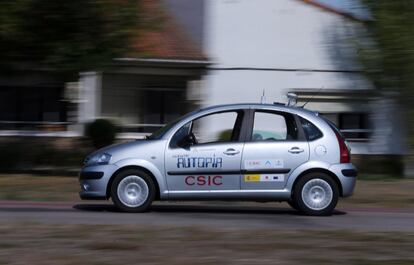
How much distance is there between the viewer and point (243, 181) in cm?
1218

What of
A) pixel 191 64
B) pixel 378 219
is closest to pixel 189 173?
pixel 378 219

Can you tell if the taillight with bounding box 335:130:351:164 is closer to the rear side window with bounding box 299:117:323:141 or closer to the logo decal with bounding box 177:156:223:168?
the rear side window with bounding box 299:117:323:141

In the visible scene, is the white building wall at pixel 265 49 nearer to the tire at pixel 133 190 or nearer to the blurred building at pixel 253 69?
the blurred building at pixel 253 69

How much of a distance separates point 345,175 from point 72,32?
7.42 m

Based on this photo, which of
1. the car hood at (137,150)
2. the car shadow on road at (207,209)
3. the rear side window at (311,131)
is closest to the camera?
the car hood at (137,150)

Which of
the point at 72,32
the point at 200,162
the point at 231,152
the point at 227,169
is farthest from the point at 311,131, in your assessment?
the point at 72,32

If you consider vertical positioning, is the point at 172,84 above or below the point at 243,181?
above

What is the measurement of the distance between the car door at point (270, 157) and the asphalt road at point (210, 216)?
55cm

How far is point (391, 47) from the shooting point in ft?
61.5

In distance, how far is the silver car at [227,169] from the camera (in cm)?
1209

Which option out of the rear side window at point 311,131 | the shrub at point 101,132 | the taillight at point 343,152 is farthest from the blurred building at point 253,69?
the rear side window at point 311,131

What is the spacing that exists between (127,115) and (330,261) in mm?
15440

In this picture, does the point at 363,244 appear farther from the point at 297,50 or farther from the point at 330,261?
the point at 297,50

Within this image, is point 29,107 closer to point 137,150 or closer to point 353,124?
point 353,124
